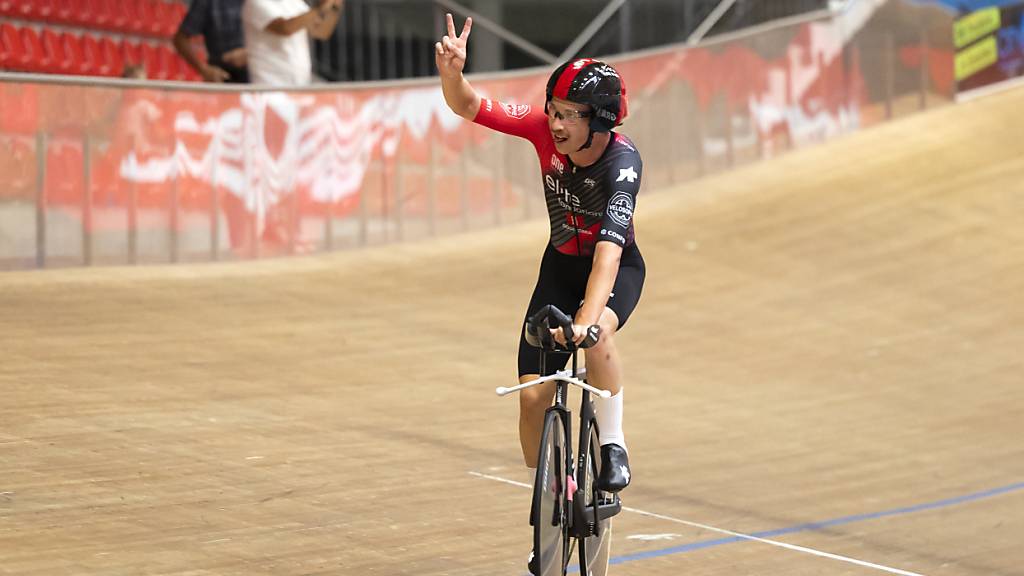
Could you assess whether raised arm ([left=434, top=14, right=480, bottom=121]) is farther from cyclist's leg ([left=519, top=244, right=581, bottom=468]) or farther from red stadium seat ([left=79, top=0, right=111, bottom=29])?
red stadium seat ([left=79, top=0, right=111, bottom=29])

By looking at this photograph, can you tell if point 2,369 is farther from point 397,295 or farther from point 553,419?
point 553,419

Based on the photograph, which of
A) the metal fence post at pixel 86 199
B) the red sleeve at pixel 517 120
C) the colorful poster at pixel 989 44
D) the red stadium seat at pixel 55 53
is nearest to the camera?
the red sleeve at pixel 517 120

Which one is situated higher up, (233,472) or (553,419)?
(553,419)

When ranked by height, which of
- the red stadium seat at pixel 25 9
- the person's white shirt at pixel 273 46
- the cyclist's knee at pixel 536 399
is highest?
the red stadium seat at pixel 25 9

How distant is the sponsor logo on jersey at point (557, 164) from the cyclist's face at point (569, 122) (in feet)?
0.52

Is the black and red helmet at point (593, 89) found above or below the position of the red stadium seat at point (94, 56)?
below

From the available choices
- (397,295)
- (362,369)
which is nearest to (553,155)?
(362,369)

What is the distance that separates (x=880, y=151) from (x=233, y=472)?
9988mm

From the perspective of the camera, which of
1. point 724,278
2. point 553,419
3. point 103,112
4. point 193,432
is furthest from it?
point 724,278

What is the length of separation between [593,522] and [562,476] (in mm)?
174

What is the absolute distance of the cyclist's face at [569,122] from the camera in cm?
412

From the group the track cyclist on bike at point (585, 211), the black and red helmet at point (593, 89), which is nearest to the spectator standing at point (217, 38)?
the track cyclist on bike at point (585, 211)

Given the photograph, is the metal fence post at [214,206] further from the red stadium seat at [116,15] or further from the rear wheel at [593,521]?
the rear wheel at [593,521]

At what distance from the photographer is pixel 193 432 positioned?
6.16 metres
